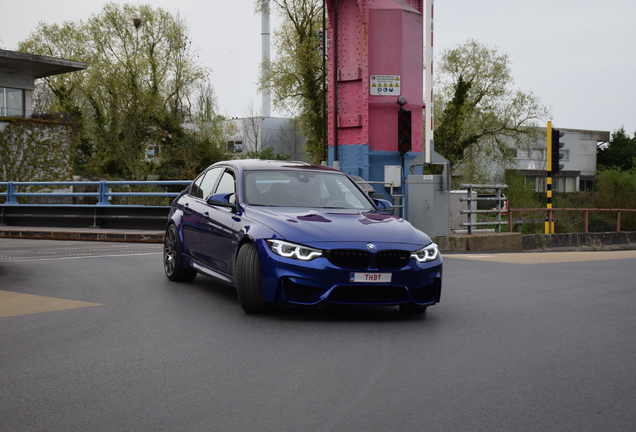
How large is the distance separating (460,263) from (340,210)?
221 inches

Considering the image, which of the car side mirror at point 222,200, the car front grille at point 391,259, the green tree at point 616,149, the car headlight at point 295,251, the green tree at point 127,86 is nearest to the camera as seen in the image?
the car headlight at point 295,251

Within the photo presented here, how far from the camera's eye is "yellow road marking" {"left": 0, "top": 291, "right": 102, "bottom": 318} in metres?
8.00

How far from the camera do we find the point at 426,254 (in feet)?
24.7

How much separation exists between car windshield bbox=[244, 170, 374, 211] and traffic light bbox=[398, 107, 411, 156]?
946 cm

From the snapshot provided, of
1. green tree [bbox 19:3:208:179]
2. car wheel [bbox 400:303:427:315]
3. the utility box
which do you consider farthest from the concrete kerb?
green tree [bbox 19:3:208:179]

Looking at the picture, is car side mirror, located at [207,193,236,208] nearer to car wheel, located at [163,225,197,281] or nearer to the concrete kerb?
car wheel, located at [163,225,197,281]

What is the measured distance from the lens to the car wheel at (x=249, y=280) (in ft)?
24.0

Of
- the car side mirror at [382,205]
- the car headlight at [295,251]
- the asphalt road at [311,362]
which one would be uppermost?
the car side mirror at [382,205]

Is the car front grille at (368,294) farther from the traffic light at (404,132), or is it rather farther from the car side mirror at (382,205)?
the traffic light at (404,132)

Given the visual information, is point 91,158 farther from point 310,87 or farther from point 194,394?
point 194,394

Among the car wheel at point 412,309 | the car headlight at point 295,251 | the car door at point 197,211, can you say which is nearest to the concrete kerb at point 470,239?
the car door at point 197,211

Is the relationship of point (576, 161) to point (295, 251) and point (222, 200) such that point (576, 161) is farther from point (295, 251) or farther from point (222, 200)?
point (295, 251)

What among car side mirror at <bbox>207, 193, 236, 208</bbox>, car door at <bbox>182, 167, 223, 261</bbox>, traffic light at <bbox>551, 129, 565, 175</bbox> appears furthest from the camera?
traffic light at <bbox>551, 129, 565, 175</bbox>

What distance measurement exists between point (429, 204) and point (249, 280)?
948 cm
